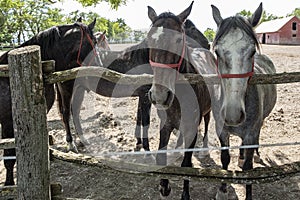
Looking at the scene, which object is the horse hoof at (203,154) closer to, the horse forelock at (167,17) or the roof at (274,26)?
the horse forelock at (167,17)

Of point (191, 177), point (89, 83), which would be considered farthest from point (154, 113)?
point (191, 177)

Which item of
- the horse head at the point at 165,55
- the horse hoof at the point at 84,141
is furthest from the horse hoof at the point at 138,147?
the horse head at the point at 165,55

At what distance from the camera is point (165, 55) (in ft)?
7.35

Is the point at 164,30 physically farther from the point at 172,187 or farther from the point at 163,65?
the point at 172,187

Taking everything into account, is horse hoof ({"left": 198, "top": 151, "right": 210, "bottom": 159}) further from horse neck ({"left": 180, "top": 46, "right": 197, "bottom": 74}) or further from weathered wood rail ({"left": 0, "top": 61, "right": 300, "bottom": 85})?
weathered wood rail ({"left": 0, "top": 61, "right": 300, "bottom": 85})

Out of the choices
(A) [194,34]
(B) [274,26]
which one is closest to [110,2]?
(A) [194,34]

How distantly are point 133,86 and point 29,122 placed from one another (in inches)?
102

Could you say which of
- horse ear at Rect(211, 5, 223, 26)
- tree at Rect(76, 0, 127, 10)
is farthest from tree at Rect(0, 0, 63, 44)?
horse ear at Rect(211, 5, 223, 26)

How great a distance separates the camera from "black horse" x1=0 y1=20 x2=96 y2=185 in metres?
2.83

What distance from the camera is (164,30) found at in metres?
2.27

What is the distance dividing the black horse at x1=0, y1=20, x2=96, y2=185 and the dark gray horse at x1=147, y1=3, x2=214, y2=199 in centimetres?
152

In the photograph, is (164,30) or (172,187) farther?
(172,187)

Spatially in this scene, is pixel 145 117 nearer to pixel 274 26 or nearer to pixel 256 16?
pixel 256 16

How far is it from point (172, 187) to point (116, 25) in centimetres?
7513
